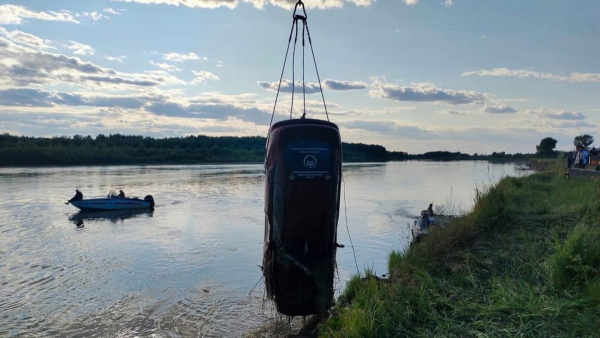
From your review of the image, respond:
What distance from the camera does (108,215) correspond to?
84.7 feet

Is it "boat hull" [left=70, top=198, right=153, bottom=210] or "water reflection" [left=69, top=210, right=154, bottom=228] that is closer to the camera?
"water reflection" [left=69, top=210, right=154, bottom=228]

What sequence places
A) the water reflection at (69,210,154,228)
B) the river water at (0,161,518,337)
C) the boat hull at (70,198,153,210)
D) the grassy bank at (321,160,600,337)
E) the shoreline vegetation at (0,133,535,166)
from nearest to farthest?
the grassy bank at (321,160,600,337) → the river water at (0,161,518,337) → the water reflection at (69,210,154,228) → the boat hull at (70,198,153,210) → the shoreline vegetation at (0,133,535,166)

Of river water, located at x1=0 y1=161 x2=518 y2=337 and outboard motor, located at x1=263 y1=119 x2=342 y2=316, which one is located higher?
outboard motor, located at x1=263 y1=119 x2=342 y2=316

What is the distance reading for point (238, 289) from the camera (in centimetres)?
1102

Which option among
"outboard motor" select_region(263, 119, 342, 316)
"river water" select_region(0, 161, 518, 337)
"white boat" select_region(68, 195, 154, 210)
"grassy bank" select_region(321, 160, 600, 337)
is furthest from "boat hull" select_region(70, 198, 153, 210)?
"outboard motor" select_region(263, 119, 342, 316)

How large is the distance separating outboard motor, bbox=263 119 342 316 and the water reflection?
1996 cm

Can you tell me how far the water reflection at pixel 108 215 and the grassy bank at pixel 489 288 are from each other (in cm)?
1972

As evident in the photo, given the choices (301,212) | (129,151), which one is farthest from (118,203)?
(129,151)

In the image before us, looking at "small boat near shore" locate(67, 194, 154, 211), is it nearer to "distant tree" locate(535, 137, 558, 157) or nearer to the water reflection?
the water reflection

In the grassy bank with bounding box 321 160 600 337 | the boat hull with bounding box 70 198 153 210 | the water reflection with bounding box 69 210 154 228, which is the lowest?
the water reflection with bounding box 69 210 154 228

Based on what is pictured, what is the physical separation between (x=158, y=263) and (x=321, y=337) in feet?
31.4

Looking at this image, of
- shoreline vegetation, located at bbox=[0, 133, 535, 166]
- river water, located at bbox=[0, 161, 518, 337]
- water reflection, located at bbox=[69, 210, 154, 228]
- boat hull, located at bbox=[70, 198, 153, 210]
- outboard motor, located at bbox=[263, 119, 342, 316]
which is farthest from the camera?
shoreline vegetation, located at bbox=[0, 133, 535, 166]

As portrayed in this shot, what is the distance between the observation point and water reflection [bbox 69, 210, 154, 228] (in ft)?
78.4

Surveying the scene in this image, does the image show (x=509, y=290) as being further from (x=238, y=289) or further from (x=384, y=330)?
(x=238, y=289)
